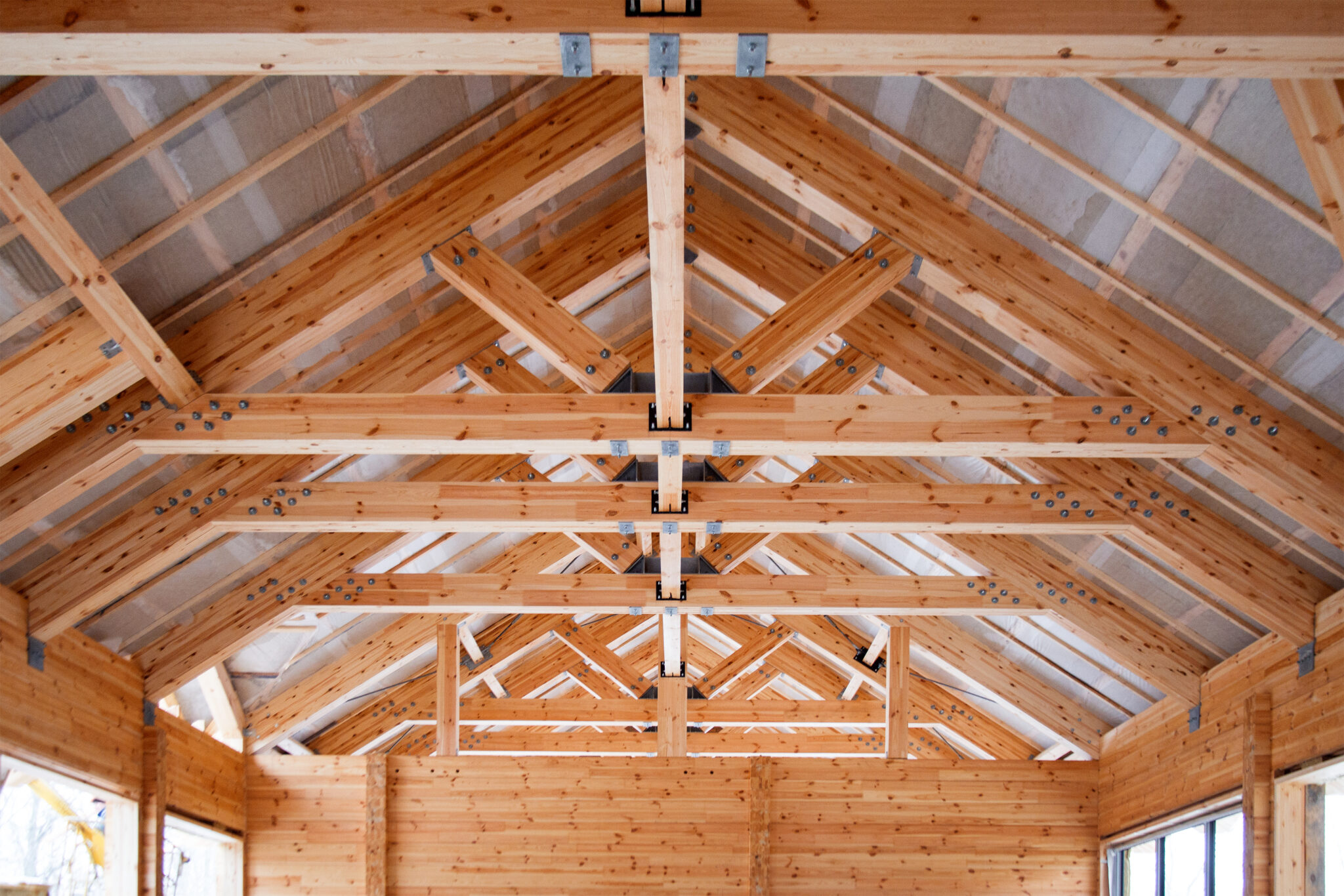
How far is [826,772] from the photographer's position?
1034cm

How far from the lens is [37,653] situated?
727cm

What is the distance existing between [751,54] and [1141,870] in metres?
8.81

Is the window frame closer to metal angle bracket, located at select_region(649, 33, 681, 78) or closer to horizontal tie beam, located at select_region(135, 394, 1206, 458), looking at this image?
horizontal tie beam, located at select_region(135, 394, 1206, 458)

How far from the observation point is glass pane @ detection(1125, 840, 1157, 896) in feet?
31.1

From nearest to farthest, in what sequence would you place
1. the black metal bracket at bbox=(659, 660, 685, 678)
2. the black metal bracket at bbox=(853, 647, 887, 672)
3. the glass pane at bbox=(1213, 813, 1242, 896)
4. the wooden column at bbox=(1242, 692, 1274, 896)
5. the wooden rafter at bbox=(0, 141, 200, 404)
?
the wooden rafter at bbox=(0, 141, 200, 404) < the wooden column at bbox=(1242, 692, 1274, 896) < the glass pane at bbox=(1213, 813, 1242, 896) < the black metal bracket at bbox=(659, 660, 685, 678) < the black metal bracket at bbox=(853, 647, 887, 672)

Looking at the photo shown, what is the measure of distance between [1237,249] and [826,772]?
6719mm

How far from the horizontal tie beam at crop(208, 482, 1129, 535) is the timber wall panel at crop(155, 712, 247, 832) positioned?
3107mm

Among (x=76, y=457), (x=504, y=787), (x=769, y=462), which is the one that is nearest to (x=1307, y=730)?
(x=769, y=462)

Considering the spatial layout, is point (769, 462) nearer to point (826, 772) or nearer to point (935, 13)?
point (826, 772)

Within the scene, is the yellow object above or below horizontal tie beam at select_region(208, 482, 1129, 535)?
below

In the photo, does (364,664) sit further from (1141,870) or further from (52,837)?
(1141,870)

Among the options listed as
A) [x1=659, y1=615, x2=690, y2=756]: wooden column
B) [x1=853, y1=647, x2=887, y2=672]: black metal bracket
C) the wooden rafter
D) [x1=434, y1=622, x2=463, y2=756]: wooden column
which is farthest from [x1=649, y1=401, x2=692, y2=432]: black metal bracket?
[x1=853, y1=647, x2=887, y2=672]: black metal bracket

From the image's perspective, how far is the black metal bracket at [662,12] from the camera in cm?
333

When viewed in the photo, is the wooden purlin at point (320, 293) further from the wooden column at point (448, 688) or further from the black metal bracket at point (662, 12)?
the wooden column at point (448, 688)
